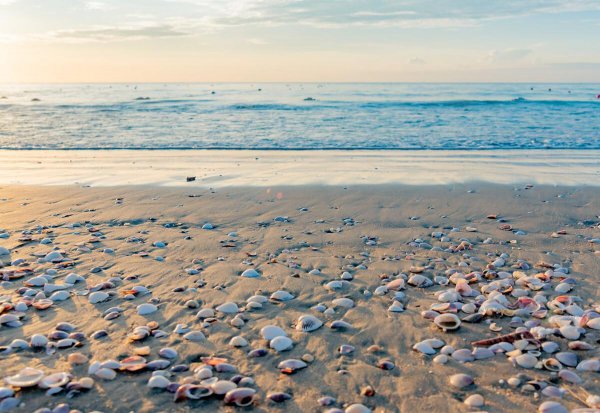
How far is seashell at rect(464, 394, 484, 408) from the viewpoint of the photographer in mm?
2754

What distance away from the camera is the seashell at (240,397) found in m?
2.78

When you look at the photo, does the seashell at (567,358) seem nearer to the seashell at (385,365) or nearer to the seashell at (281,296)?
the seashell at (385,365)

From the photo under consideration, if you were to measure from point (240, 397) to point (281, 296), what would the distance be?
4.82 feet

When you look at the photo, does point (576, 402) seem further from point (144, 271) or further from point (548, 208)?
point (548, 208)

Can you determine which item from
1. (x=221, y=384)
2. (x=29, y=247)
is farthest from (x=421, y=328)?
(x=29, y=247)

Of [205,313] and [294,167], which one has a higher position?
[294,167]

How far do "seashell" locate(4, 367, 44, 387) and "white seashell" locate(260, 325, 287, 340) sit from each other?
144 centimetres

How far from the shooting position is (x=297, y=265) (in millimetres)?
5047

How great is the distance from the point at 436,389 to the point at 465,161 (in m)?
9.42

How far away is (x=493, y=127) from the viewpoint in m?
18.9

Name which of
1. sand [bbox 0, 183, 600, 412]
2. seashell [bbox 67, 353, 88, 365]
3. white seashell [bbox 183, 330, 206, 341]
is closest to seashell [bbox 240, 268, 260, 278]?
sand [bbox 0, 183, 600, 412]

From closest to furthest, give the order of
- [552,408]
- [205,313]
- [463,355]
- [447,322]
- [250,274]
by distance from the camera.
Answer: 1. [552,408]
2. [463,355]
3. [447,322]
4. [205,313]
5. [250,274]

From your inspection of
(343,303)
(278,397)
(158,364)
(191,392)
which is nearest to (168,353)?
(158,364)

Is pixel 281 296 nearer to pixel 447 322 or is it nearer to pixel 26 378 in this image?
pixel 447 322
